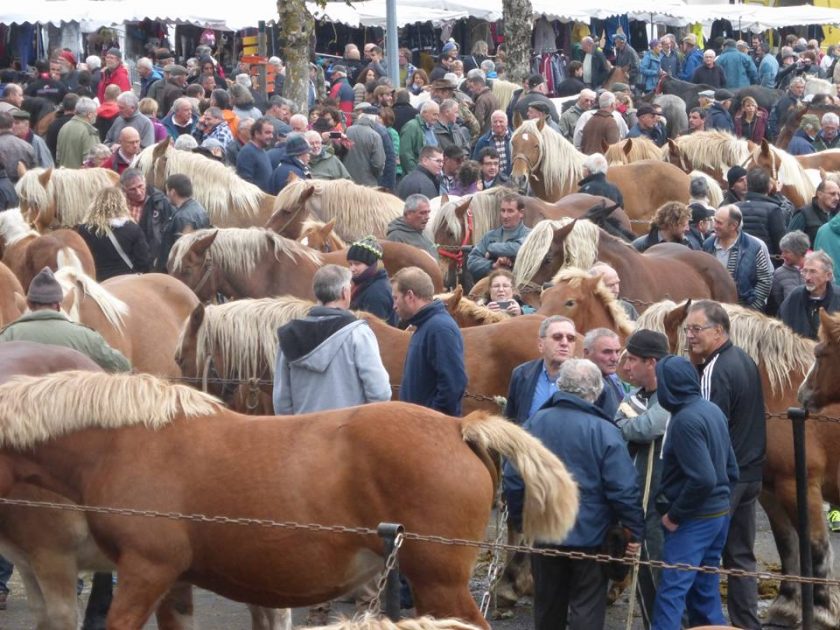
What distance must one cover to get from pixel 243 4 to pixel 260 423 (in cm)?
2036

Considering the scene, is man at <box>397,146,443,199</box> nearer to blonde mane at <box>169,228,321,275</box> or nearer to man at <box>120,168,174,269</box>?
man at <box>120,168,174,269</box>

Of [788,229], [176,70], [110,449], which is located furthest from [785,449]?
[176,70]

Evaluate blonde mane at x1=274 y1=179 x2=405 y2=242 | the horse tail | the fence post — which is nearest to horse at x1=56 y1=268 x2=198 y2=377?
blonde mane at x1=274 y1=179 x2=405 y2=242

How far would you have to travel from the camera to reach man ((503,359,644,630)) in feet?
21.0

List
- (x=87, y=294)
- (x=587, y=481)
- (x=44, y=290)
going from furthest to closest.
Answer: (x=87, y=294)
(x=44, y=290)
(x=587, y=481)

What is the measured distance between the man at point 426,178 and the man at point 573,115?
612 cm

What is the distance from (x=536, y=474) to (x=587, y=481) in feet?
2.60

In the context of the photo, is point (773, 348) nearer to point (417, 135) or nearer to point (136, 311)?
point (136, 311)

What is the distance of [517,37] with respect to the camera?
25281mm

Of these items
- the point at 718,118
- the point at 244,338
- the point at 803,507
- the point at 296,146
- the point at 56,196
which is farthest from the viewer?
the point at 718,118

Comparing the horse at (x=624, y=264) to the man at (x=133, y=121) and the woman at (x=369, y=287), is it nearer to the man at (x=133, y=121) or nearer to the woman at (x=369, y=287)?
the woman at (x=369, y=287)

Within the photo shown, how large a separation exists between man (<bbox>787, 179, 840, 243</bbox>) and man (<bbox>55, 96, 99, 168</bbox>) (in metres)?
7.86

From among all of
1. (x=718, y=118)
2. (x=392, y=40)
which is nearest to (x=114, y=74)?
(x=392, y=40)

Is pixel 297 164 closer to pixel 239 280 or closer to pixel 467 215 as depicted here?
pixel 467 215
